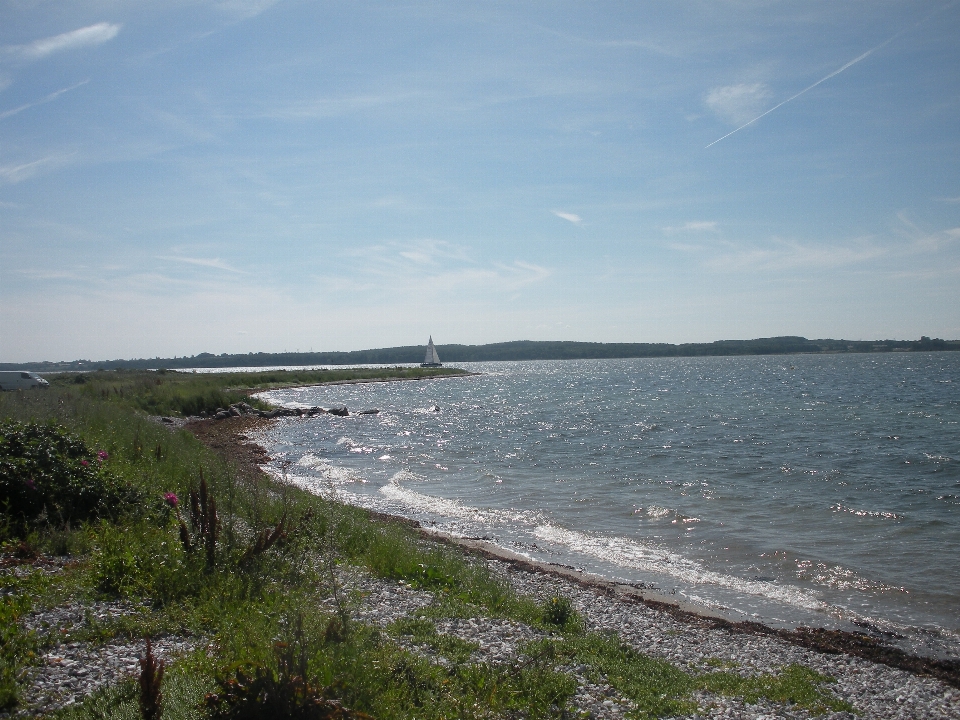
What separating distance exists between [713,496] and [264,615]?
54.0ft

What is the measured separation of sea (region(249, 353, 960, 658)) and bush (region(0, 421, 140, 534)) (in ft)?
26.5

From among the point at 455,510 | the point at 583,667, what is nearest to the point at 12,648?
the point at 583,667

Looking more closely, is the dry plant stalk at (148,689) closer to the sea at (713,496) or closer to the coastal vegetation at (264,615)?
the coastal vegetation at (264,615)

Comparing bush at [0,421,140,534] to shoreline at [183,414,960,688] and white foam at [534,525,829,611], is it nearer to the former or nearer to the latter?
shoreline at [183,414,960,688]

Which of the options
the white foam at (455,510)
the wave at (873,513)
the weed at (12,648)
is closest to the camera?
the weed at (12,648)

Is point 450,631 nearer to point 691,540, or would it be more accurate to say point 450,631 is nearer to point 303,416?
point 691,540

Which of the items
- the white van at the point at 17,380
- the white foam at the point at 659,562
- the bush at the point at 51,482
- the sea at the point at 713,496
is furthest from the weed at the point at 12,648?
the white van at the point at 17,380

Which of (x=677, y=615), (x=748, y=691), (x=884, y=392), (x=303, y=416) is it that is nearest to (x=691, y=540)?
(x=677, y=615)

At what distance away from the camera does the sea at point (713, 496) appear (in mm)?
12203

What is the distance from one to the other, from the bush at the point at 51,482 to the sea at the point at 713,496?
809 cm

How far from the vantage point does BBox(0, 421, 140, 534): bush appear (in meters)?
9.16

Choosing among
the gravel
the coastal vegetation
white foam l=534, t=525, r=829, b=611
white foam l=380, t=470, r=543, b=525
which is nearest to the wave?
white foam l=534, t=525, r=829, b=611

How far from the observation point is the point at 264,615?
670 centimetres

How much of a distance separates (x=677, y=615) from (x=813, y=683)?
9.57 feet
